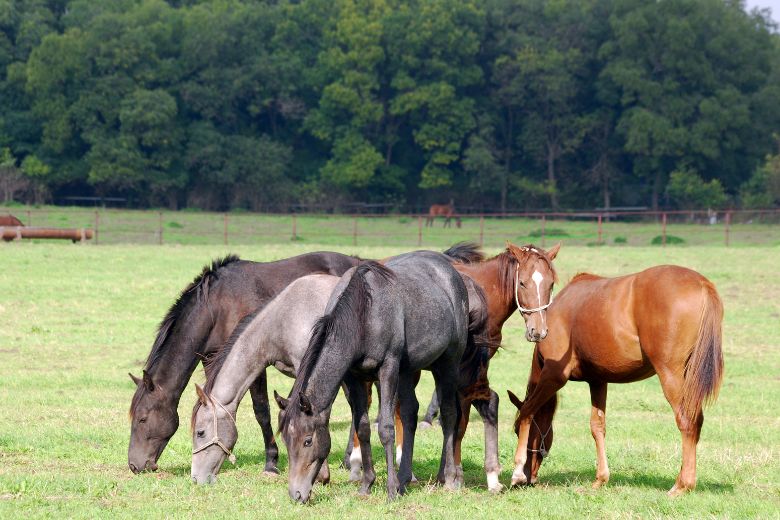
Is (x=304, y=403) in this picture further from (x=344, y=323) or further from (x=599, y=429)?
(x=599, y=429)

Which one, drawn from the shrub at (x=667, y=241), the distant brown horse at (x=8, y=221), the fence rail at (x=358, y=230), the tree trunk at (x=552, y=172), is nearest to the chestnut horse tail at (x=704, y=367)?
the fence rail at (x=358, y=230)

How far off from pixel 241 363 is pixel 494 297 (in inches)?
93.3

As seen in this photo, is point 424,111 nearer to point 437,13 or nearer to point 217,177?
point 437,13

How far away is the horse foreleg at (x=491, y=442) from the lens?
7.61 m

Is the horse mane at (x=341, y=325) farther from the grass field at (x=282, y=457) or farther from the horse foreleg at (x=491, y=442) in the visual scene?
the horse foreleg at (x=491, y=442)

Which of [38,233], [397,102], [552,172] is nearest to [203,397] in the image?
[38,233]

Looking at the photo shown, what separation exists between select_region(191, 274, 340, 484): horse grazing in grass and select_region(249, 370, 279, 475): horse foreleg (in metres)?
0.35

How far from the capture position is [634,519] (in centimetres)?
636

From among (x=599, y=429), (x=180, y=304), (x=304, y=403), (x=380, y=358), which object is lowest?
(x=599, y=429)

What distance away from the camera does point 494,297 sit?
8.79 meters

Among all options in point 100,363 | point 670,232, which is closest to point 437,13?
point 670,232

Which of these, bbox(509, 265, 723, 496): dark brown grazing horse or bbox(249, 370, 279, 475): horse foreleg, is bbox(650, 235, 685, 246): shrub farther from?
bbox(249, 370, 279, 475): horse foreleg

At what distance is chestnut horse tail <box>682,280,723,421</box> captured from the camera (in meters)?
6.96

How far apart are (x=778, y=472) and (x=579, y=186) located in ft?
172
